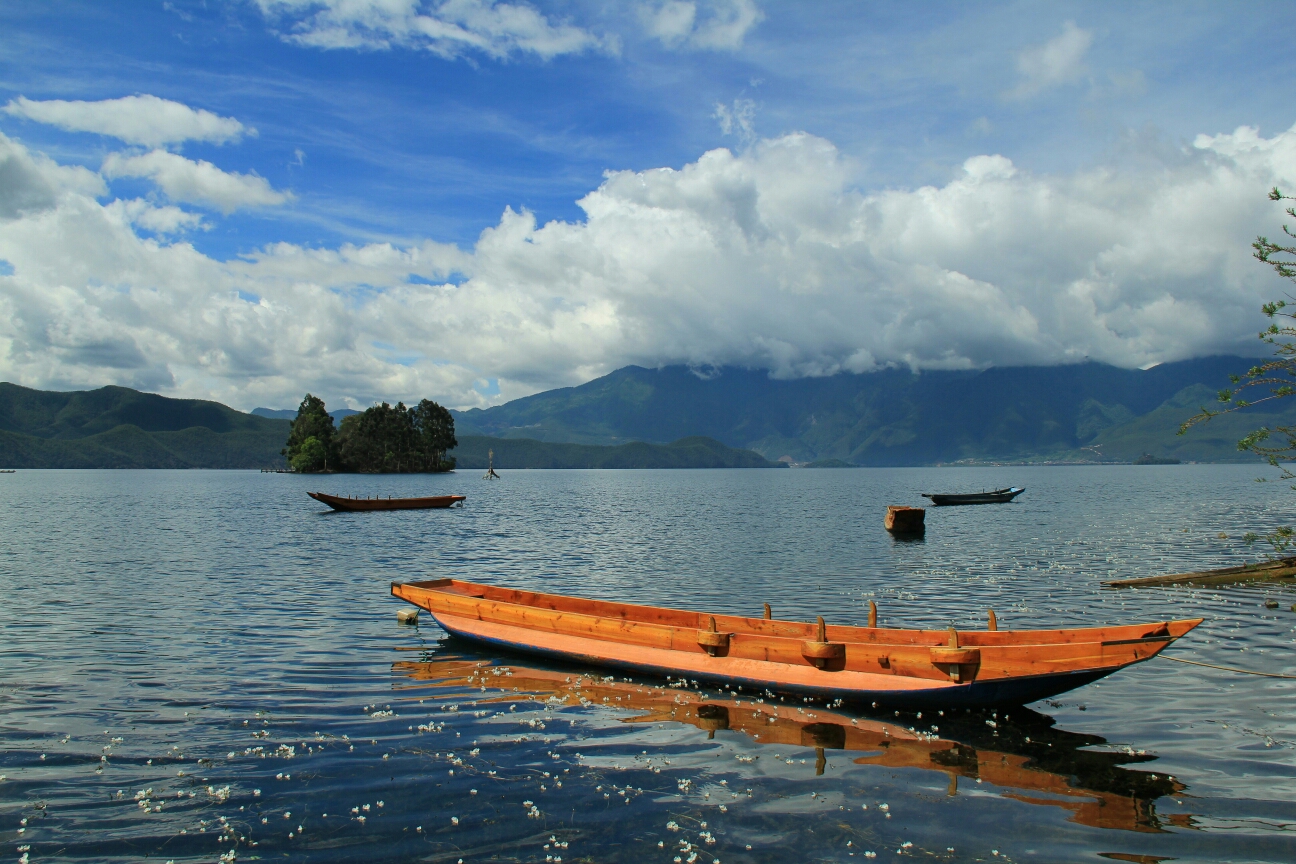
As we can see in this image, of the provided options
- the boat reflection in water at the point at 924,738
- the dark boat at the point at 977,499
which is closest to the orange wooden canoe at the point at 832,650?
the boat reflection in water at the point at 924,738

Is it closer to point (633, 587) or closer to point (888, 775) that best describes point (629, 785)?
point (888, 775)

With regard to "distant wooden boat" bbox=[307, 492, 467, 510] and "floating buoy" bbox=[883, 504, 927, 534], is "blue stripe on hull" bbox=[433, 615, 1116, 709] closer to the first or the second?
"floating buoy" bbox=[883, 504, 927, 534]

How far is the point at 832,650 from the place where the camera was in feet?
51.1

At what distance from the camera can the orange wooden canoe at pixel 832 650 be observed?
14070mm

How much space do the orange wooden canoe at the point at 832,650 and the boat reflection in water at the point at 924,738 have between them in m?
0.51

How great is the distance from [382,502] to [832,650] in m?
78.8

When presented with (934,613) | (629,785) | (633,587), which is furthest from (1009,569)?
(629,785)

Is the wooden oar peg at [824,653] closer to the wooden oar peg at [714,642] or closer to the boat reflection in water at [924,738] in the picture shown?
the boat reflection in water at [924,738]

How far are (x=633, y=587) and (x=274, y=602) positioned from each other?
47.9 ft

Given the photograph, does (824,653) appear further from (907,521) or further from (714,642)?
(907,521)

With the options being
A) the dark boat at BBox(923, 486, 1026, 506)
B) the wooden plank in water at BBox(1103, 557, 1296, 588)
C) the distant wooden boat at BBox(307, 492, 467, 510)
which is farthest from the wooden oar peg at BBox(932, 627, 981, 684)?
the dark boat at BBox(923, 486, 1026, 506)

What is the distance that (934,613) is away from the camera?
27.0 meters

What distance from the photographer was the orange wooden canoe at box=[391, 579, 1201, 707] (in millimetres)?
14070

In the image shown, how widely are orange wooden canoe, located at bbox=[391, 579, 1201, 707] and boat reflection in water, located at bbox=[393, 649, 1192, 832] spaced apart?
1.68 ft
